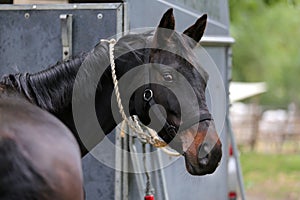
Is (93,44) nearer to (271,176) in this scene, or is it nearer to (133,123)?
(133,123)

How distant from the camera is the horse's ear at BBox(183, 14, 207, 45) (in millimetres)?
4242

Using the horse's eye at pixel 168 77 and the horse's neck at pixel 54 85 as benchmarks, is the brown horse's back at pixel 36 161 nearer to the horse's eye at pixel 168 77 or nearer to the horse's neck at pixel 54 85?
the horse's neck at pixel 54 85

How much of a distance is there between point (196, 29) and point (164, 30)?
255mm

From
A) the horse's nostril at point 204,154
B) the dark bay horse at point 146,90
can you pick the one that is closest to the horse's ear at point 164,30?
the dark bay horse at point 146,90

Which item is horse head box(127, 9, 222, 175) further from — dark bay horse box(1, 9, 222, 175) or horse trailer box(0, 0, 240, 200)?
horse trailer box(0, 0, 240, 200)

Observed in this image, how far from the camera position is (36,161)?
3.17m

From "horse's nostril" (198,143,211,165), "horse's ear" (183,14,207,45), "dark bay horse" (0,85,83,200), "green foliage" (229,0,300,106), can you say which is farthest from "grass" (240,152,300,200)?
"dark bay horse" (0,85,83,200)

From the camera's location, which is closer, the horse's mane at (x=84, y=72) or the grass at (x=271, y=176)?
the horse's mane at (x=84, y=72)

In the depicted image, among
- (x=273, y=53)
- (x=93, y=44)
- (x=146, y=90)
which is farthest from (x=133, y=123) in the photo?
(x=273, y=53)

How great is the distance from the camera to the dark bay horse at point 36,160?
3.13 meters

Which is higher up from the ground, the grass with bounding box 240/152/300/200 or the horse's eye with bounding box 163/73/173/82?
the horse's eye with bounding box 163/73/173/82

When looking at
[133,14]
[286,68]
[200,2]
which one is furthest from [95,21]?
[286,68]

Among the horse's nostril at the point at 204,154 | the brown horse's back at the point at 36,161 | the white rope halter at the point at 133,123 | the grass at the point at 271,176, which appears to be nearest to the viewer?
the brown horse's back at the point at 36,161

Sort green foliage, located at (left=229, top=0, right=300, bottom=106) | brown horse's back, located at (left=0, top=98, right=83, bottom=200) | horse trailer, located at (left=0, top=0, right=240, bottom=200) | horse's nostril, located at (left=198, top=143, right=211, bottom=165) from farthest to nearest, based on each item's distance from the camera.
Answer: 1. green foliage, located at (left=229, top=0, right=300, bottom=106)
2. horse trailer, located at (left=0, top=0, right=240, bottom=200)
3. horse's nostril, located at (left=198, top=143, right=211, bottom=165)
4. brown horse's back, located at (left=0, top=98, right=83, bottom=200)
